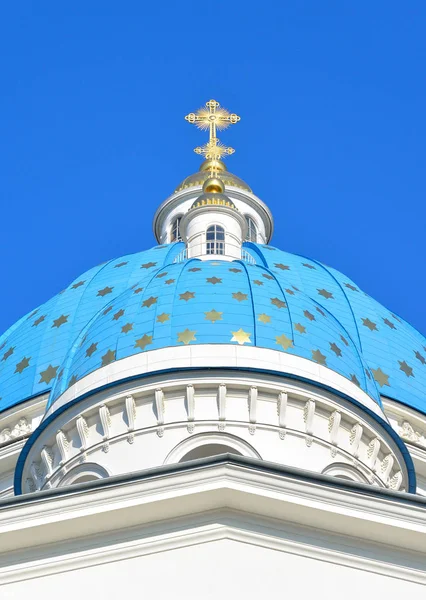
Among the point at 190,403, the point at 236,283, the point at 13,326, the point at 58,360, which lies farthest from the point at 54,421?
the point at 13,326

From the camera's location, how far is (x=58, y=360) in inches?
1288

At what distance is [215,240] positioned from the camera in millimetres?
28266

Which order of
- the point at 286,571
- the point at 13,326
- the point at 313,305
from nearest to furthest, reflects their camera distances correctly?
the point at 286,571, the point at 313,305, the point at 13,326

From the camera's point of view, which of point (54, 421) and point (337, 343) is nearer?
point (54, 421)

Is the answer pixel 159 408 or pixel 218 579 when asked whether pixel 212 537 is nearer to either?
pixel 218 579

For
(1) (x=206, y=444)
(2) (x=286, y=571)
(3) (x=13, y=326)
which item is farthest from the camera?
(3) (x=13, y=326)

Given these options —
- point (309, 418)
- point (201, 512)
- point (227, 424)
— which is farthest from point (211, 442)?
point (201, 512)

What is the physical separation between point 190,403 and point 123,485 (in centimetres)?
918

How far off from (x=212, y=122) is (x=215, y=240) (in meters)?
14.4

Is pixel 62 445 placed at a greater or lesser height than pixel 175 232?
lesser

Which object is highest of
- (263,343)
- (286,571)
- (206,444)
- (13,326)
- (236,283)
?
(13,326)

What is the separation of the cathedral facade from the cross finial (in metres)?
0.04

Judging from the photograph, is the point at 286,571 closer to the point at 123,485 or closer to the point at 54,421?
the point at 123,485

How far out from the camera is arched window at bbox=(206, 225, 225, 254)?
91.8 feet
